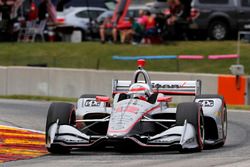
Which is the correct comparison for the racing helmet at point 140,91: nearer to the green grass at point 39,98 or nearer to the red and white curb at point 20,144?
the red and white curb at point 20,144

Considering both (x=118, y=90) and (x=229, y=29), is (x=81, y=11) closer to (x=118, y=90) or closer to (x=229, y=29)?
(x=229, y=29)

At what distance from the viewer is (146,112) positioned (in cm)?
1248

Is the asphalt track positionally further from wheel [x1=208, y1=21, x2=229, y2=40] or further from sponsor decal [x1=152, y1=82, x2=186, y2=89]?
wheel [x1=208, y1=21, x2=229, y2=40]

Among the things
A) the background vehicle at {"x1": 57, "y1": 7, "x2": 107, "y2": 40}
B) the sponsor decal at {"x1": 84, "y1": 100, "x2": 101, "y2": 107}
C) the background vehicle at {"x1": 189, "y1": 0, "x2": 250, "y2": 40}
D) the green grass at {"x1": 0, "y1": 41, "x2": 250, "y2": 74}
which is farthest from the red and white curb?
the background vehicle at {"x1": 57, "y1": 7, "x2": 107, "y2": 40}

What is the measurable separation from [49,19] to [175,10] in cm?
593

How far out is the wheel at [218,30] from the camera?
104ft

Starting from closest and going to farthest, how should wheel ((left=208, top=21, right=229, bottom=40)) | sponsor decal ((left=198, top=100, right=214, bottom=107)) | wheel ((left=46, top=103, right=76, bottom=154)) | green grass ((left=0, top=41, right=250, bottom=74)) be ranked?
wheel ((left=46, top=103, right=76, bottom=154)) < sponsor decal ((left=198, top=100, right=214, bottom=107)) < green grass ((left=0, top=41, right=250, bottom=74)) < wheel ((left=208, top=21, right=229, bottom=40))

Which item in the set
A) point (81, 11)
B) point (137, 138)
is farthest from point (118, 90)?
point (81, 11)

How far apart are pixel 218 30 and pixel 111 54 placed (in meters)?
4.15

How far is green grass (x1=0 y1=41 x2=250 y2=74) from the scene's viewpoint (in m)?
27.8

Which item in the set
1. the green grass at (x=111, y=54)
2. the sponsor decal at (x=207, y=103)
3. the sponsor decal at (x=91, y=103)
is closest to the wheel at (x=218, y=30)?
the green grass at (x=111, y=54)

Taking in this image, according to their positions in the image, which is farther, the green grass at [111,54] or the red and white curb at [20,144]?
the green grass at [111,54]

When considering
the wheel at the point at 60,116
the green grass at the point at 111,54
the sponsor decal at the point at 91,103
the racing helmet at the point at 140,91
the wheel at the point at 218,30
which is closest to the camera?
the wheel at the point at 60,116

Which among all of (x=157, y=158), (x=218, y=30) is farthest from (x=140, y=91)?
(x=218, y=30)
